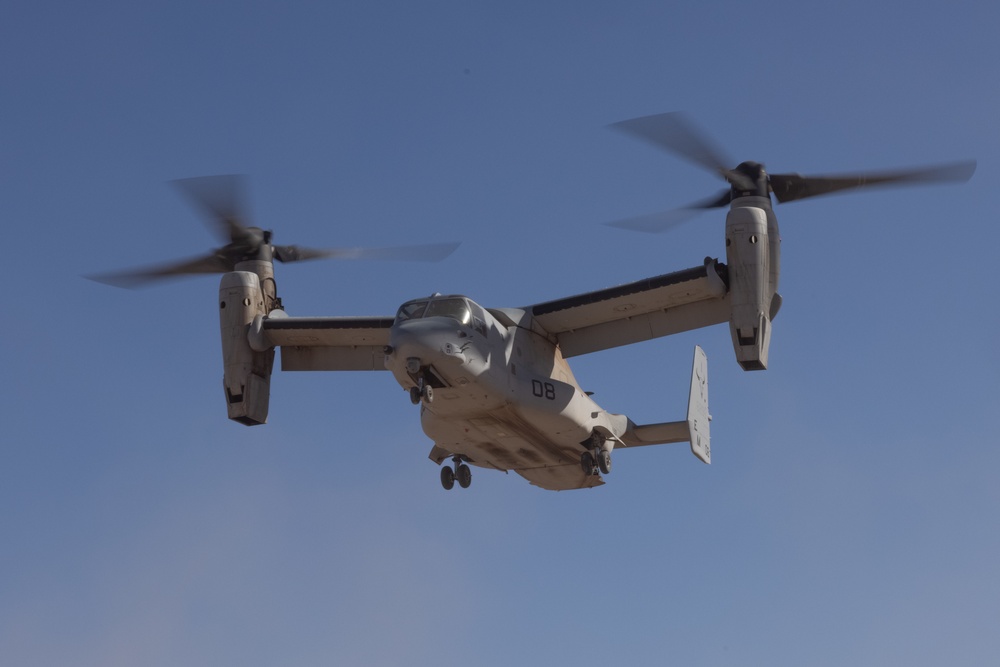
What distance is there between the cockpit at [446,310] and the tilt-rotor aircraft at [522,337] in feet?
0.10

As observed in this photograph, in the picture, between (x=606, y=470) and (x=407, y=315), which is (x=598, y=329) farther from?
(x=407, y=315)

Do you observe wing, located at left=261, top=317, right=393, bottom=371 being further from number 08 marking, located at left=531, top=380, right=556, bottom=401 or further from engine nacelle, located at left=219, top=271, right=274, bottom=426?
number 08 marking, located at left=531, top=380, right=556, bottom=401

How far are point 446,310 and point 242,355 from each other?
5.76m

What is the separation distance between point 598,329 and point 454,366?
5.00 m

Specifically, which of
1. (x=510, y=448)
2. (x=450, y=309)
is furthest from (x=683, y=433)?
(x=450, y=309)

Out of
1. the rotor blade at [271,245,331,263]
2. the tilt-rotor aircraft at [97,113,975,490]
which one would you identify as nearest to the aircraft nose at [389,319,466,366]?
the tilt-rotor aircraft at [97,113,975,490]

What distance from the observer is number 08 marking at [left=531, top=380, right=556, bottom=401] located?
88.5 ft

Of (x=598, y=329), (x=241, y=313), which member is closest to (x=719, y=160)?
(x=598, y=329)

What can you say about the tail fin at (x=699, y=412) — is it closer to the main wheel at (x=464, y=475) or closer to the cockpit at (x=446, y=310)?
the main wheel at (x=464, y=475)

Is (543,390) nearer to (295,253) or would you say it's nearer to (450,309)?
(450,309)

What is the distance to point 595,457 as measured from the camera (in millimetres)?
28203

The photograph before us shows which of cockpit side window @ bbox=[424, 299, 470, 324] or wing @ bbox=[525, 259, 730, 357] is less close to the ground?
wing @ bbox=[525, 259, 730, 357]

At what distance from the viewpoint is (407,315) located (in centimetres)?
2566

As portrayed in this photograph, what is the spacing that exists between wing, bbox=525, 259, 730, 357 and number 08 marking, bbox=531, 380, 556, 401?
1622 millimetres
